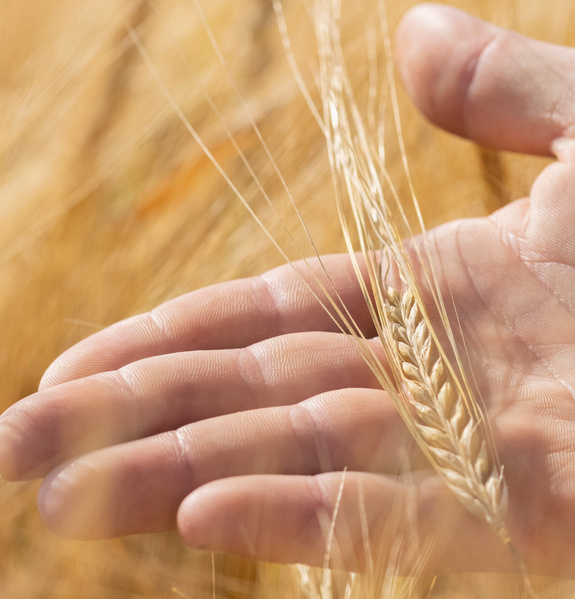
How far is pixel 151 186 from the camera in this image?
1.47m

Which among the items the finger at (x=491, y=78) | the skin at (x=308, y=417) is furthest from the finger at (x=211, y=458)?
the finger at (x=491, y=78)

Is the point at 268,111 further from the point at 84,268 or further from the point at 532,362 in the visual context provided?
the point at 532,362

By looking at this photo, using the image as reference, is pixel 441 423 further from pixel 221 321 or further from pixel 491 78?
pixel 491 78

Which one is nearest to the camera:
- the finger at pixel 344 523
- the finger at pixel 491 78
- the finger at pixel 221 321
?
the finger at pixel 344 523

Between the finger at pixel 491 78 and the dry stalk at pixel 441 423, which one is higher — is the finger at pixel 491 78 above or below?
above

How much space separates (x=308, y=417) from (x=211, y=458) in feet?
0.46

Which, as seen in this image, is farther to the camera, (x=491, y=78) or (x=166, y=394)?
(x=491, y=78)

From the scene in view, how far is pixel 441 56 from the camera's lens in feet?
4.22

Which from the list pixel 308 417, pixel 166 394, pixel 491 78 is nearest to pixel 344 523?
pixel 308 417

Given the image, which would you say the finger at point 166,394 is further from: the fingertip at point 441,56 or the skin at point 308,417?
the fingertip at point 441,56

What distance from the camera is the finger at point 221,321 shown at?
945 millimetres

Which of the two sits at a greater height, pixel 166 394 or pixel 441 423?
pixel 166 394

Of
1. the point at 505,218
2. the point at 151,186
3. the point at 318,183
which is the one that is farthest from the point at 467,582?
the point at 151,186

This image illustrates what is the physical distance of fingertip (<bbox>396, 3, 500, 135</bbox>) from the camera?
1.28 m
